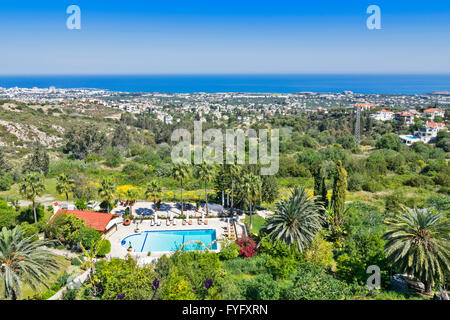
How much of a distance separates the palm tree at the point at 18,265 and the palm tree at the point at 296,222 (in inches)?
447

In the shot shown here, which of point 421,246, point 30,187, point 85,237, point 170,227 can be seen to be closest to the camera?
point 421,246

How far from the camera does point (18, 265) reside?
39.5ft

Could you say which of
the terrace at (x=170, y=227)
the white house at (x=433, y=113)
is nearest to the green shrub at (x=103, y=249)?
the terrace at (x=170, y=227)

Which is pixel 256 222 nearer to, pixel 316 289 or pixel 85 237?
pixel 316 289

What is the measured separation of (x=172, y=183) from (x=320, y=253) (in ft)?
67.4

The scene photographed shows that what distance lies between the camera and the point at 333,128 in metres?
74.8

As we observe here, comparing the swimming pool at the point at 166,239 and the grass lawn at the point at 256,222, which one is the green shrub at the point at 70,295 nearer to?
the swimming pool at the point at 166,239

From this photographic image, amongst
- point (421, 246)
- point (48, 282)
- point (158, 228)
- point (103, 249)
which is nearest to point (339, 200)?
point (421, 246)

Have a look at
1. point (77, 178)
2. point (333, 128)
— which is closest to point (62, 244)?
point (77, 178)

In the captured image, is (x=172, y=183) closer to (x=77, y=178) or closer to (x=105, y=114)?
(x=77, y=178)

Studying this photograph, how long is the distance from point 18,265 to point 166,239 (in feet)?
36.5

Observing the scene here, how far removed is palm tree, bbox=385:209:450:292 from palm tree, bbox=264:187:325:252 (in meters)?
4.33

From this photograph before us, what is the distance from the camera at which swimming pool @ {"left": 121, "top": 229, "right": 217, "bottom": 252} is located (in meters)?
21.0
